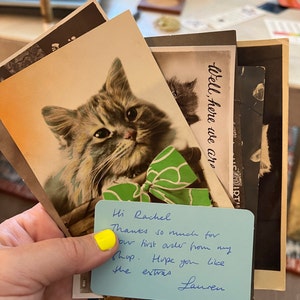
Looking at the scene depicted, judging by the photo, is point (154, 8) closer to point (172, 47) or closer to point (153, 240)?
point (172, 47)

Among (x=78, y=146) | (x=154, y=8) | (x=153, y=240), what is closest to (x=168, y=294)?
(x=153, y=240)

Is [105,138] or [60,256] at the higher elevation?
[105,138]

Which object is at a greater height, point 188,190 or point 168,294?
point 188,190

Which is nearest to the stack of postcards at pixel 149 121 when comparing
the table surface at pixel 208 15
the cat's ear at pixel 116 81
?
the cat's ear at pixel 116 81

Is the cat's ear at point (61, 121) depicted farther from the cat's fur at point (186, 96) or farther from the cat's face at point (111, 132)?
the cat's fur at point (186, 96)

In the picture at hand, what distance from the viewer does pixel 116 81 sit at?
462 mm

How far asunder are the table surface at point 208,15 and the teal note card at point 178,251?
0.95ft

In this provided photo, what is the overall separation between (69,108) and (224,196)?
20 cm

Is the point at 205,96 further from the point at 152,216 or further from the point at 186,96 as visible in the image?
the point at 152,216

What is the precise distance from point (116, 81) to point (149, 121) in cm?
6

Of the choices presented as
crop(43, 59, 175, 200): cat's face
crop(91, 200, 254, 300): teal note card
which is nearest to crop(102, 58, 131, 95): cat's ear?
crop(43, 59, 175, 200): cat's face

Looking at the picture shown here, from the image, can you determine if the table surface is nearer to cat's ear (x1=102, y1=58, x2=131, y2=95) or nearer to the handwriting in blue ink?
cat's ear (x1=102, y1=58, x2=131, y2=95)

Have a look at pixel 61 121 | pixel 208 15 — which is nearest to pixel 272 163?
pixel 61 121

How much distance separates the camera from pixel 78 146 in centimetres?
48
